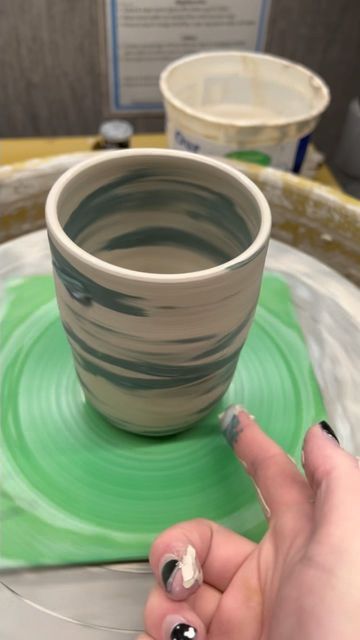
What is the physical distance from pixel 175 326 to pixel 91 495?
175 millimetres

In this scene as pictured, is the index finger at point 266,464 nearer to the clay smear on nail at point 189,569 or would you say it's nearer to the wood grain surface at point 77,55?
the clay smear on nail at point 189,569

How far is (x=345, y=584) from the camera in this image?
0.36m

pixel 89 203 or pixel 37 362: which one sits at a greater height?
pixel 89 203

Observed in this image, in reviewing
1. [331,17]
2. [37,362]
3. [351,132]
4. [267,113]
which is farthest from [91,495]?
[331,17]

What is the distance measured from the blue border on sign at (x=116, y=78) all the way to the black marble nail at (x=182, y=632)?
92 centimetres

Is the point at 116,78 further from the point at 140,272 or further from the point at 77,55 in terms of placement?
the point at 140,272

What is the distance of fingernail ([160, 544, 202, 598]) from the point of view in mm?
403

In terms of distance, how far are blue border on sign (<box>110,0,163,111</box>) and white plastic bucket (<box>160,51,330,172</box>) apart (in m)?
0.19

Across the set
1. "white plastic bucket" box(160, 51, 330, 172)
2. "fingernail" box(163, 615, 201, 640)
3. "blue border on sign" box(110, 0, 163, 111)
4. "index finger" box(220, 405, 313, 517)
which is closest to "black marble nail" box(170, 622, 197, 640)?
"fingernail" box(163, 615, 201, 640)

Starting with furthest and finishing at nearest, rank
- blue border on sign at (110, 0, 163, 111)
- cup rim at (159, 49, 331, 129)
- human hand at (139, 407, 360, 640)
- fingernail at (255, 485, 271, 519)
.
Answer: blue border on sign at (110, 0, 163, 111) < cup rim at (159, 49, 331, 129) < fingernail at (255, 485, 271, 519) < human hand at (139, 407, 360, 640)

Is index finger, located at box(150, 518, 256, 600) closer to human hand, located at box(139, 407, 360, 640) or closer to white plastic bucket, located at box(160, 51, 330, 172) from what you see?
human hand, located at box(139, 407, 360, 640)

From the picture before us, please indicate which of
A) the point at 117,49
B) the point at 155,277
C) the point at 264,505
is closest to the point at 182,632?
the point at 264,505

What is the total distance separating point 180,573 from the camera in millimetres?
406

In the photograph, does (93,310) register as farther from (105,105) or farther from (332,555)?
(105,105)
